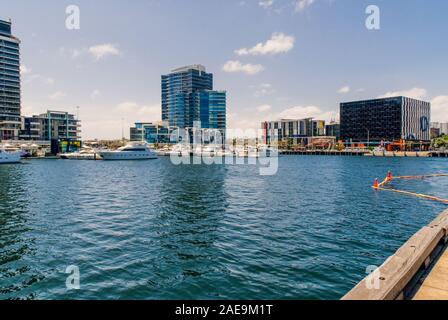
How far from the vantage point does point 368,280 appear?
673cm

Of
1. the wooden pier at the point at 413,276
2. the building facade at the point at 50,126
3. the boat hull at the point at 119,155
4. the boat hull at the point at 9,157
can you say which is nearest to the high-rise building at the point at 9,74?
the building facade at the point at 50,126

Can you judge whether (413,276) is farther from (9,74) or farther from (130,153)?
(9,74)

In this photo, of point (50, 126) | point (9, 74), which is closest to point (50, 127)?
point (50, 126)

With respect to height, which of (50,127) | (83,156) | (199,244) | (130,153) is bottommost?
(199,244)

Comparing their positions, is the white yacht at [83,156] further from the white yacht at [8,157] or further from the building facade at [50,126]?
the building facade at [50,126]

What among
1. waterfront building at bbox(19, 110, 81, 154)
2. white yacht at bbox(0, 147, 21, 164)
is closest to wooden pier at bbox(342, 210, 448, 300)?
white yacht at bbox(0, 147, 21, 164)

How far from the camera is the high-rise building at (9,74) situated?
182 metres

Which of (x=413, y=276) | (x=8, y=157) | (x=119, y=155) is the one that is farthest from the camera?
(x=119, y=155)

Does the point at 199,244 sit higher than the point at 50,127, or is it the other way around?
the point at 50,127

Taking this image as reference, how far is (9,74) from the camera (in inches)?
7338

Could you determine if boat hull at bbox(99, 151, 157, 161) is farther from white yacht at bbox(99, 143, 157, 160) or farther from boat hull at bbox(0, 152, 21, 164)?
boat hull at bbox(0, 152, 21, 164)

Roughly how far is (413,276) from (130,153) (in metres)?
130

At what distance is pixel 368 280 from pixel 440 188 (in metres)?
46.2
